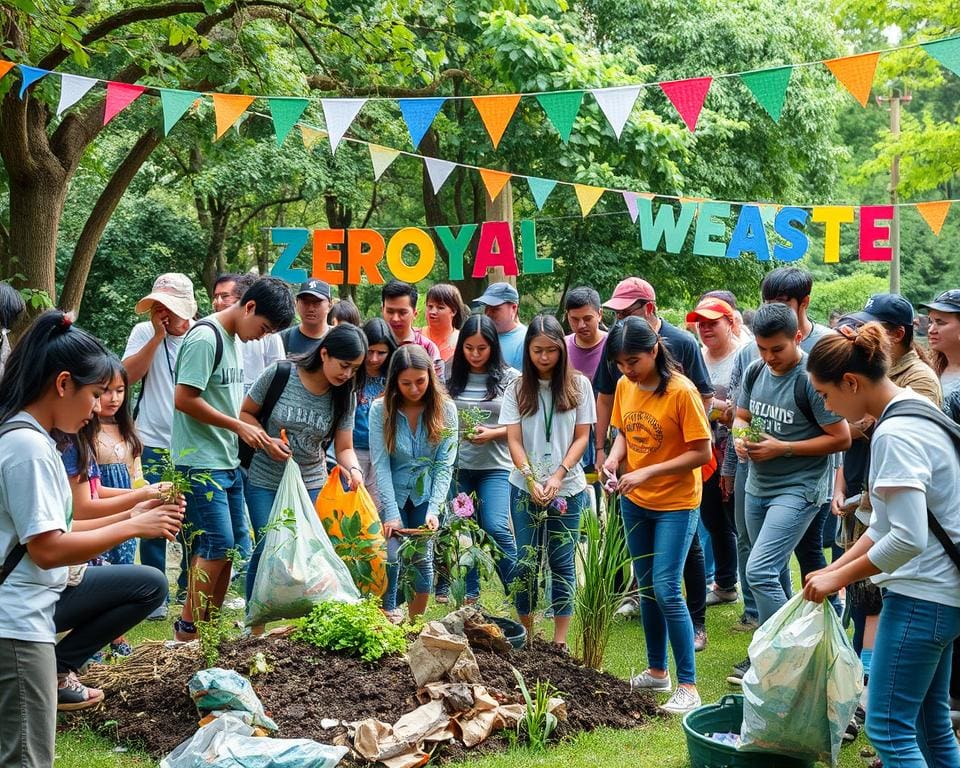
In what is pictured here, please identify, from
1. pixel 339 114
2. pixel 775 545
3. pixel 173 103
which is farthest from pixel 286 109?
pixel 775 545

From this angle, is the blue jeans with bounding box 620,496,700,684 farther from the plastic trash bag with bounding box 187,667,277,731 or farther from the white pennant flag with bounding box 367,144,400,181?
the white pennant flag with bounding box 367,144,400,181

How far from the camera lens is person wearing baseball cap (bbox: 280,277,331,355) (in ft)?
19.8

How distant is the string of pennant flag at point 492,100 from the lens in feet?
21.3

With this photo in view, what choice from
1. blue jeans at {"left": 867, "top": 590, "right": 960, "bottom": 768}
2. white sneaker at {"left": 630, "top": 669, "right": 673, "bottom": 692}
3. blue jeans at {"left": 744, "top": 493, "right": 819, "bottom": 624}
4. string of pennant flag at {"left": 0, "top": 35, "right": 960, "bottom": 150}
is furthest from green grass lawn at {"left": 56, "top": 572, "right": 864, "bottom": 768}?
string of pennant flag at {"left": 0, "top": 35, "right": 960, "bottom": 150}

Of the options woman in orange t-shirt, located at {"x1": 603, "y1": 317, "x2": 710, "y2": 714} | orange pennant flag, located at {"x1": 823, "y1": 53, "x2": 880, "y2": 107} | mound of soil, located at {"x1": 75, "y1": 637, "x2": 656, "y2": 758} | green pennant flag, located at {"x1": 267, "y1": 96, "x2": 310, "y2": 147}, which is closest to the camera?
mound of soil, located at {"x1": 75, "y1": 637, "x2": 656, "y2": 758}

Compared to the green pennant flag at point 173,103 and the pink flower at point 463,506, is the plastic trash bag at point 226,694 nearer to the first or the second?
the pink flower at point 463,506

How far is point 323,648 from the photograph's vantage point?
4594 mm

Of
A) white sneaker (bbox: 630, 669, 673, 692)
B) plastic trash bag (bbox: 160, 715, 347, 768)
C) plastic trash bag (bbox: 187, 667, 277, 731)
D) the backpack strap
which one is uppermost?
the backpack strap

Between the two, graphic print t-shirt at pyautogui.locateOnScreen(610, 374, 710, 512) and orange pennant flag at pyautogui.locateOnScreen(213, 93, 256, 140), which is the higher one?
orange pennant flag at pyautogui.locateOnScreen(213, 93, 256, 140)

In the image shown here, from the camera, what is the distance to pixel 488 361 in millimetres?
5902

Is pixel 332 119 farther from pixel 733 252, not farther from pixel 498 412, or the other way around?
pixel 733 252

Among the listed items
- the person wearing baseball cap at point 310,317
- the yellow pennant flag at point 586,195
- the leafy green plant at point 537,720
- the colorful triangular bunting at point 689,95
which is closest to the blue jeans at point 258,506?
the person wearing baseball cap at point 310,317

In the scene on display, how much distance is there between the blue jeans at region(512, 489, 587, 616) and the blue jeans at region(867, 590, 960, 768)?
2145mm

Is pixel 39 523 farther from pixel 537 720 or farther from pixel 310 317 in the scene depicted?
pixel 310 317
